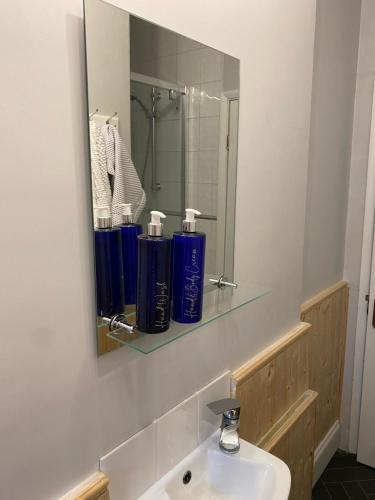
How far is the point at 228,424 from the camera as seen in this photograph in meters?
1.19

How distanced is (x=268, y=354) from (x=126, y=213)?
0.87m

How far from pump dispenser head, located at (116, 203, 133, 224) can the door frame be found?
67.6 inches

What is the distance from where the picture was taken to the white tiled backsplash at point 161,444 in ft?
3.09

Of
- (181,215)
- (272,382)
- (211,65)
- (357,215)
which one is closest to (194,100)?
(211,65)

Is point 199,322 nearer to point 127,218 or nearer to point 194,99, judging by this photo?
point 127,218

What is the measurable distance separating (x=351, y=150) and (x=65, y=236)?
1.95m

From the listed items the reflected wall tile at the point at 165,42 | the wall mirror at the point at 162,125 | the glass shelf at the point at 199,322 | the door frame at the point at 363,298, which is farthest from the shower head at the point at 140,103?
the door frame at the point at 363,298

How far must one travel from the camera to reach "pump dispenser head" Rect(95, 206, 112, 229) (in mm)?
823

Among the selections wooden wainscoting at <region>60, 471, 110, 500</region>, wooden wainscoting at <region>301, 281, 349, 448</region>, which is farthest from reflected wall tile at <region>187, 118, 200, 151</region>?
wooden wainscoting at <region>301, 281, 349, 448</region>

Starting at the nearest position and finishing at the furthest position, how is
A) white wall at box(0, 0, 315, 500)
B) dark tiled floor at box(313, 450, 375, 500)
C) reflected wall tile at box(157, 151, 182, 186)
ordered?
1. white wall at box(0, 0, 315, 500)
2. reflected wall tile at box(157, 151, 182, 186)
3. dark tiled floor at box(313, 450, 375, 500)

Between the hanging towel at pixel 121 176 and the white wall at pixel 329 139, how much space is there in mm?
1136

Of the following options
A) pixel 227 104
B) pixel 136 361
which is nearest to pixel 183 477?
pixel 136 361

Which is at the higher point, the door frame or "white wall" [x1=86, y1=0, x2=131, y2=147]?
"white wall" [x1=86, y1=0, x2=131, y2=147]

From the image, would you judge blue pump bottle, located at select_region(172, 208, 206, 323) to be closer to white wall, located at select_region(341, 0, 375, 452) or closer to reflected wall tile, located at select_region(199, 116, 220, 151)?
reflected wall tile, located at select_region(199, 116, 220, 151)
